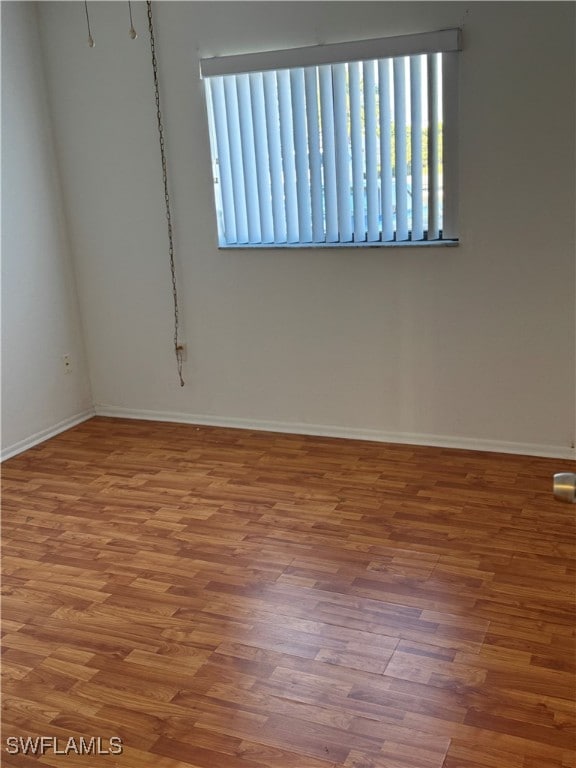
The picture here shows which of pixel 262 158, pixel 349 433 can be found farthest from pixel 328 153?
pixel 349 433

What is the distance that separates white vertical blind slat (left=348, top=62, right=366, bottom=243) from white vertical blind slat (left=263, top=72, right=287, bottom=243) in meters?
0.41

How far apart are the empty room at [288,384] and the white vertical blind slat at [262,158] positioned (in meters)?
0.02

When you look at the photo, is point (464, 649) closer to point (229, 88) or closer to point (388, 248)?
point (388, 248)

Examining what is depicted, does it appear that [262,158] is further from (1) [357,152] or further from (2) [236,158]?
(1) [357,152]

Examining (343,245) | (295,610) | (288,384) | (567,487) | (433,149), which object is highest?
(433,149)

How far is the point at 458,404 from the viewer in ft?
12.8

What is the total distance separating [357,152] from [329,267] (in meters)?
0.59

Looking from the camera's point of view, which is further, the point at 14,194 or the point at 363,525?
the point at 14,194

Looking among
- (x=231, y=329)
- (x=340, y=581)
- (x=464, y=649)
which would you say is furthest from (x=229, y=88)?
(x=464, y=649)

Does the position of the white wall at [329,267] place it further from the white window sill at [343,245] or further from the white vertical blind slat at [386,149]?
the white vertical blind slat at [386,149]

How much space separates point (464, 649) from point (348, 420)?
1.94 m

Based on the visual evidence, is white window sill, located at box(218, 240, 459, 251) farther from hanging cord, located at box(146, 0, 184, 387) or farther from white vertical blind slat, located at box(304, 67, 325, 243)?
hanging cord, located at box(146, 0, 184, 387)

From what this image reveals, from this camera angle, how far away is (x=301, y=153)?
3891mm

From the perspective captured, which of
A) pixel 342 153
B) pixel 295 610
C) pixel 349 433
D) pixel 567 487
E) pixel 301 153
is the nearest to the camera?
pixel 567 487
